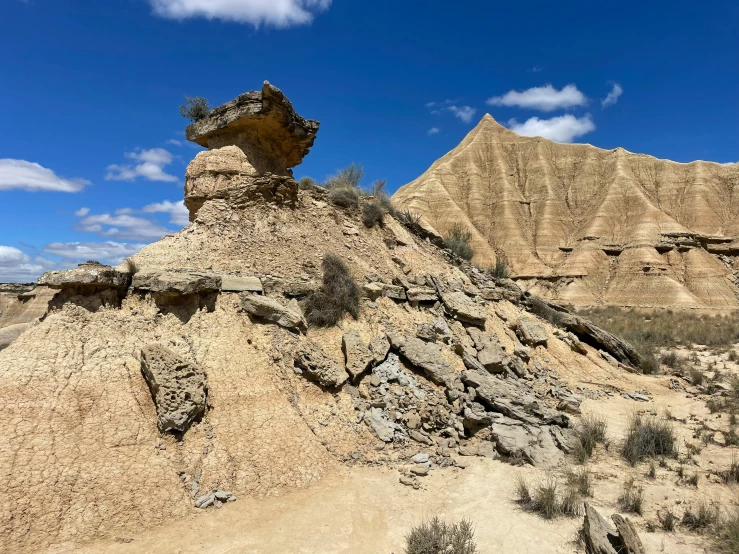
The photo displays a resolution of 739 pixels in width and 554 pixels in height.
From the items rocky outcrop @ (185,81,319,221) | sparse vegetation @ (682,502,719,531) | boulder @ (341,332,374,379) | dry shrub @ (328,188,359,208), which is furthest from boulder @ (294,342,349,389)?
dry shrub @ (328,188,359,208)

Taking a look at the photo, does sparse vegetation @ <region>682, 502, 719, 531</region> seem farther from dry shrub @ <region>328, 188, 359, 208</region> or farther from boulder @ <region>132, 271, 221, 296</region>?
dry shrub @ <region>328, 188, 359, 208</region>

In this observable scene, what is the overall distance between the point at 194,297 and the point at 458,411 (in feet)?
17.4

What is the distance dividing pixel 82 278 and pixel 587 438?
344 inches

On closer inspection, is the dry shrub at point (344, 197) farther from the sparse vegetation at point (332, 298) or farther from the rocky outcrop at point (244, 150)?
the sparse vegetation at point (332, 298)

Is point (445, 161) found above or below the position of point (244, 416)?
above

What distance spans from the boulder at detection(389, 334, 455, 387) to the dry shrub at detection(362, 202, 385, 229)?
439cm

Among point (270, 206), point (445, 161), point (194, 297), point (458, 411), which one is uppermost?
point (445, 161)

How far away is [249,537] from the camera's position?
15.4 ft

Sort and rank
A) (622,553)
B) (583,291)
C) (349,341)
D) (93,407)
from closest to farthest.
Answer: (622,553)
(93,407)
(349,341)
(583,291)

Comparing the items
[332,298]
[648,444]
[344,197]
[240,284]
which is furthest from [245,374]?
[648,444]

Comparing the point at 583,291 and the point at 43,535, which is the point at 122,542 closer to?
the point at 43,535

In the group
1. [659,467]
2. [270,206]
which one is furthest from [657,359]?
[270,206]

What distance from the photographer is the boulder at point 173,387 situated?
226 inches

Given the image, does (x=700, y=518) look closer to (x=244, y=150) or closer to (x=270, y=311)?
(x=270, y=311)
